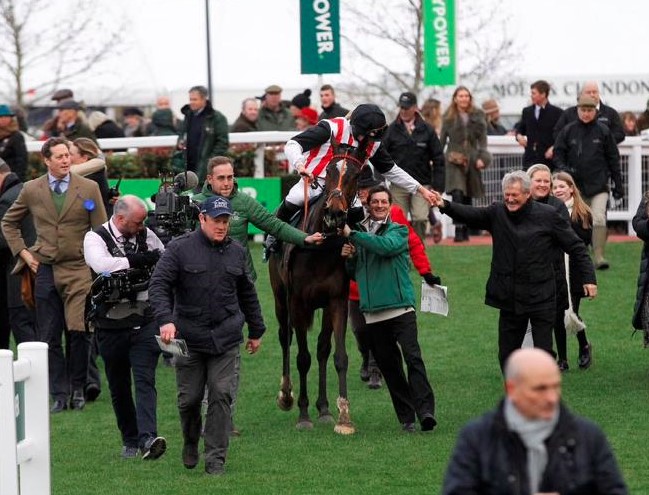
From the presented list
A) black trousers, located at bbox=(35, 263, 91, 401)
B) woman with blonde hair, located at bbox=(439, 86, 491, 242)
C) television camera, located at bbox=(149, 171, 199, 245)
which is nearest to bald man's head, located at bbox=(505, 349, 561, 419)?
television camera, located at bbox=(149, 171, 199, 245)

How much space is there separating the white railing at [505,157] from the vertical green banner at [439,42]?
4.27 metres

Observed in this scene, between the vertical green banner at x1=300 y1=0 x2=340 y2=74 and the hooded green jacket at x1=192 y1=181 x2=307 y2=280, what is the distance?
12.9 metres

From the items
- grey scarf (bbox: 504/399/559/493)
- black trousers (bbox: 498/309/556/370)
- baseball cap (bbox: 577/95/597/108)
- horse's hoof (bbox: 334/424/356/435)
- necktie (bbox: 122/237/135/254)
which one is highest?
baseball cap (bbox: 577/95/597/108)

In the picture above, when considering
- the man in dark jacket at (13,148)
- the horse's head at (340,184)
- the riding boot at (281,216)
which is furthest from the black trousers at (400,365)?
the man in dark jacket at (13,148)

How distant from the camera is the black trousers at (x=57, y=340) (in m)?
13.4

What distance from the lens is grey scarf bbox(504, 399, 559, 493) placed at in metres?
6.14

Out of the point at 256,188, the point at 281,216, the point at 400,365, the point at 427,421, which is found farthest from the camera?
the point at 256,188

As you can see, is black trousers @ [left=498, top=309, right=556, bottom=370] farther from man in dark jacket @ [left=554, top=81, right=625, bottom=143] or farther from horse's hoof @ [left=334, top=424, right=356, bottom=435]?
man in dark jacket @ [left=554, top=81, right=625, bottom=143]

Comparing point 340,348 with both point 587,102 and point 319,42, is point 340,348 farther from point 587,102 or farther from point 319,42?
point 319,42

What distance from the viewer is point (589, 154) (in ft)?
62.3

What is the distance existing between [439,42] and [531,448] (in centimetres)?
2155

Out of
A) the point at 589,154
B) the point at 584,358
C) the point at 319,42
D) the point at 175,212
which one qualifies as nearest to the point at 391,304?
the point at 175,212

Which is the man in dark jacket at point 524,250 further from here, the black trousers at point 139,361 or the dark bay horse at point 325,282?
the black trousers at point 139,361

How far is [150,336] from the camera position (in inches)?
451
